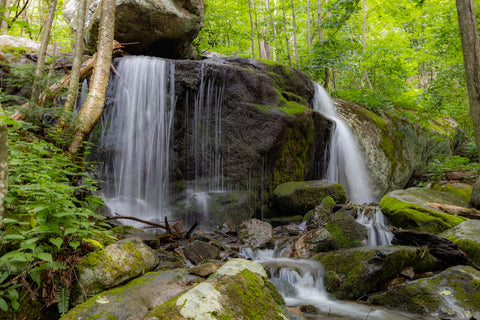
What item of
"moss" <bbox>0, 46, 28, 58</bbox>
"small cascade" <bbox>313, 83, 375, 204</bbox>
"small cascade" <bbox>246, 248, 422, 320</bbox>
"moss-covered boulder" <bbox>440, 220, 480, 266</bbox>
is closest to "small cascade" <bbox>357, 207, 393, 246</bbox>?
"moss-covered boulder" <bbox>440, 220, 480, 266</bbox>

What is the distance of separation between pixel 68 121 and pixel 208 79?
14.2 feet

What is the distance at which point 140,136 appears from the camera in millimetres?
7453

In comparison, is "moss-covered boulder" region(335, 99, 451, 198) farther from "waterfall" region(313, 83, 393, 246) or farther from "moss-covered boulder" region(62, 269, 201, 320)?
"moss-covered boulder" region(62, 269, 201, 320)

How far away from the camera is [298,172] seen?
8719 millimetres

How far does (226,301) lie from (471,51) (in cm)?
684

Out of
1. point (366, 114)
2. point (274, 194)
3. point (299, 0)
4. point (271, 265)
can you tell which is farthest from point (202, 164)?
point (299, 0)

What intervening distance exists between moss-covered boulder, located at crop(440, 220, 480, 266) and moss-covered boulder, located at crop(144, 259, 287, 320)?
3810 mm

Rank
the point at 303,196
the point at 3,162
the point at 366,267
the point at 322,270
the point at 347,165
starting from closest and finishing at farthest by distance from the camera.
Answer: the point at 3,162 < the point at 366,267 < the point at 322,270 < the point at 303,196 < the point at 347,165

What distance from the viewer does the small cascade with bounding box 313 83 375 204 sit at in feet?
33.1

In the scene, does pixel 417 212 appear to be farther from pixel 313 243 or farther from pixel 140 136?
pixel 140 136

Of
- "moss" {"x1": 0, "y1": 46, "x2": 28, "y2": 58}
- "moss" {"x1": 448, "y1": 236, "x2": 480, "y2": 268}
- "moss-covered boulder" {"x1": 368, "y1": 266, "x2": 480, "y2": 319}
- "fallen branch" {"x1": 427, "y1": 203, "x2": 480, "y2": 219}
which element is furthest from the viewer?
"moss" {"x1": 0, "y1": 46, "x2": 28, "y2": 58}

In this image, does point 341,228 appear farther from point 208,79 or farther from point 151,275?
point 208,79

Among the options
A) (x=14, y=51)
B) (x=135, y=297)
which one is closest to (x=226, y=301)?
(x=135, y=297)

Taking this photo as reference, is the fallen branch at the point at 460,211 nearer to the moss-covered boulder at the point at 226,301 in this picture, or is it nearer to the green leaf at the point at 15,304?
the moss-covered boulder at the point at 226,301
